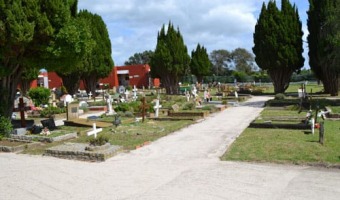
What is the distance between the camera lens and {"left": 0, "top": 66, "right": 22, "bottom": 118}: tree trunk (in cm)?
1374

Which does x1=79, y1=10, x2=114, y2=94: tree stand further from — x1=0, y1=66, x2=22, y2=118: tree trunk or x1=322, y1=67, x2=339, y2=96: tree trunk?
x1=0, y1=66, x2=22, y2=118: tree trunk

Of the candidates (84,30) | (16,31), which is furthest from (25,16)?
(84,30)

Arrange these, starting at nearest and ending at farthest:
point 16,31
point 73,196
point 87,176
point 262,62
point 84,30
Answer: point 73,196, point 87,176, point 16,31, point 84,30, point 262,62

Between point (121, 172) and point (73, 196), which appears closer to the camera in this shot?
point (73, 196)

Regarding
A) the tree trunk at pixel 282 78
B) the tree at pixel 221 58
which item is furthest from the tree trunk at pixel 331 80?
the tree at pixel 221 58

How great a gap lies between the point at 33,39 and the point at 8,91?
235 centimetres

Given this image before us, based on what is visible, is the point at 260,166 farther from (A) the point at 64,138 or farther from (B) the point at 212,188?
(A) the point at 64,138

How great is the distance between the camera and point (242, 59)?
4035 inches

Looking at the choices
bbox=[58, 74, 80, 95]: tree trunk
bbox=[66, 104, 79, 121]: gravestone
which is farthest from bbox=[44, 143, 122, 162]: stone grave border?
bbox=[58, 74, 80, 95]: tree trunk

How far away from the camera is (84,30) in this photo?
14.5m

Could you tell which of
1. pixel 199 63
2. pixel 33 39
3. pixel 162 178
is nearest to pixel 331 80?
pixel 33 39

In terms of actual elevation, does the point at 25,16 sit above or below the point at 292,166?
above

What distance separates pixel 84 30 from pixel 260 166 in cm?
891

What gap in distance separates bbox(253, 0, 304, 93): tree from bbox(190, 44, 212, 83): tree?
2141 centimetres
